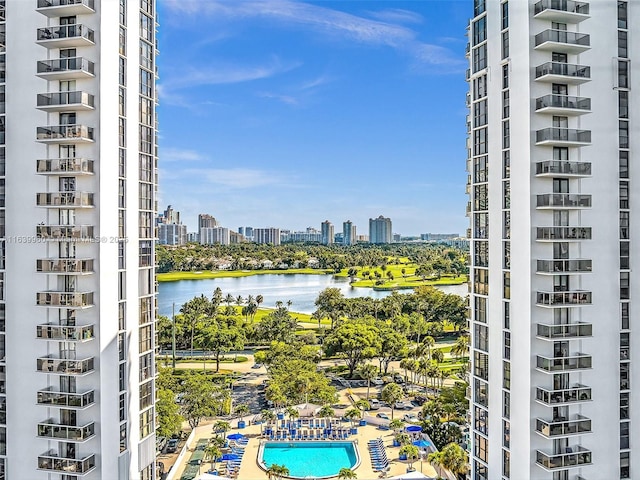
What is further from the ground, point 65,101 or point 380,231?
point 65,101

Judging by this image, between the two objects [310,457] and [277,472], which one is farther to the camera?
[310,457]

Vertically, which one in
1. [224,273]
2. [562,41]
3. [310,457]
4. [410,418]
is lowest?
[310,457]

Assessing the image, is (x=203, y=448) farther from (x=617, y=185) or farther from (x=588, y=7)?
(x=588, y=7)

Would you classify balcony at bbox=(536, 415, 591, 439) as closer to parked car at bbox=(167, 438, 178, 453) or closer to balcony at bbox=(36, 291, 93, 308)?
balcony at bbox=(36, 291, 93, 308)

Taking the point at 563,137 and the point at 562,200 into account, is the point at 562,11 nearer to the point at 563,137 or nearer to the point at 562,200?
the point at 563,137

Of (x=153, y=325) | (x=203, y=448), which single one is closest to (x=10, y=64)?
(x=153, y=325)

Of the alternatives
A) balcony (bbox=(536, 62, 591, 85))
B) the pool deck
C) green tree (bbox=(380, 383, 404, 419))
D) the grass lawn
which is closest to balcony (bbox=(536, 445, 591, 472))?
the pool deck

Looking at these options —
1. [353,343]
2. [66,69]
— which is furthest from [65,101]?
[353,343]
